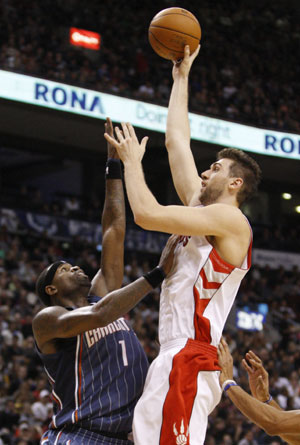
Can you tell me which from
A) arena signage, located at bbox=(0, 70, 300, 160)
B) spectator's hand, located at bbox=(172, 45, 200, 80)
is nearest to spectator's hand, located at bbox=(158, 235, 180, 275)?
spectator's hand, located at bbox=(172, 45, 200, 80)

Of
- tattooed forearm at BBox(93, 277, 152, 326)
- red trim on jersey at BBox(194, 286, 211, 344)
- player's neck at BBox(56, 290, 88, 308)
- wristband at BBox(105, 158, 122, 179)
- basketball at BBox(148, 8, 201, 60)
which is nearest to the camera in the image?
red trim on jersey at BBox(194, 286, 211, 344)

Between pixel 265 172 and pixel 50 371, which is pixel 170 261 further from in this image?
pixel 265 172

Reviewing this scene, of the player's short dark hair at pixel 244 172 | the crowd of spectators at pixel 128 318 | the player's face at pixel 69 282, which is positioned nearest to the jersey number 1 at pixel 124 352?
the player's face at pixel 69 282

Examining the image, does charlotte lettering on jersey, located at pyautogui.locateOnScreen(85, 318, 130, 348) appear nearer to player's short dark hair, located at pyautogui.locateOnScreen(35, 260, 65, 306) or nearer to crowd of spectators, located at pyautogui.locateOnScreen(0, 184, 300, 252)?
player's short dark hair, located at pyautogui.locateOnScreen(35, 260, 65, 306)

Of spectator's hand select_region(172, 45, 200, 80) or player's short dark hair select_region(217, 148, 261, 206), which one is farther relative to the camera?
spectator's hand select_region(172, 45, 200, 80)

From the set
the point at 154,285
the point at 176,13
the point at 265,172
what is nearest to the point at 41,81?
the point at 265,172

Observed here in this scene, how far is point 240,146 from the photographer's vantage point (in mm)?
16531

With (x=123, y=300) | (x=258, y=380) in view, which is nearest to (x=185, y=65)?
(x=123, y=300)

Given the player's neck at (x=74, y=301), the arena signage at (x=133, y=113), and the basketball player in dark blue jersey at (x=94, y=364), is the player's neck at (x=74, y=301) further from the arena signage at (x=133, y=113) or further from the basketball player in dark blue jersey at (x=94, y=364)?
the arena signage at (x=133, y=113)

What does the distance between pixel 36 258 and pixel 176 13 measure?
34.9ft

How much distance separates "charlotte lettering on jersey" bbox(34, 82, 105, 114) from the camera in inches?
561

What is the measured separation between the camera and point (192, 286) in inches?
131

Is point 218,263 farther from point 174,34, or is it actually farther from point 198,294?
point 174,34

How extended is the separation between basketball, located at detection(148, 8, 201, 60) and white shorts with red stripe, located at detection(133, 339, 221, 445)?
1681mm
